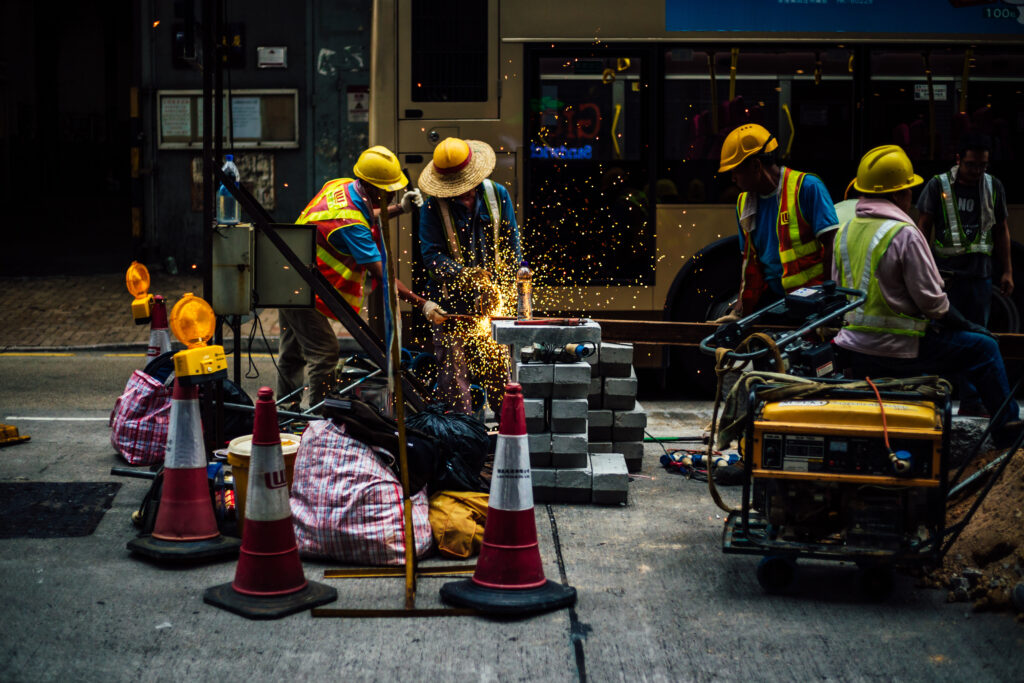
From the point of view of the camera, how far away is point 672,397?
31.9ft

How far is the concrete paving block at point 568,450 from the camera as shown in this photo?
601 centimetres

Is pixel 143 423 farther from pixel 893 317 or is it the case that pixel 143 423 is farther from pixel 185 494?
pixel 893 317

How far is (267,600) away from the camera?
14.7 ft

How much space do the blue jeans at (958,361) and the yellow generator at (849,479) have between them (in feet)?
4.18

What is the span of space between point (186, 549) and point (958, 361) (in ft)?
12.7

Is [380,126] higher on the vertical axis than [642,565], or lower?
higher

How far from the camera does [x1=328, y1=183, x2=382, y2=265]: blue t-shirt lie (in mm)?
7004

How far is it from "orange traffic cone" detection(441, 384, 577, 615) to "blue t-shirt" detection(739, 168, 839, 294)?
112 inches

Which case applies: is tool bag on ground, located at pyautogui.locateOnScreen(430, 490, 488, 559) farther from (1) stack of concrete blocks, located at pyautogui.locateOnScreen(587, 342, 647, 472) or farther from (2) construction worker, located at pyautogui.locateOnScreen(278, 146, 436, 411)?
(2) construction worker, located at pyautogui.locateOnScreen(278, 146, 436, 411)

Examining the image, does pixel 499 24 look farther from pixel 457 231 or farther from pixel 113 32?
pixel 113 32

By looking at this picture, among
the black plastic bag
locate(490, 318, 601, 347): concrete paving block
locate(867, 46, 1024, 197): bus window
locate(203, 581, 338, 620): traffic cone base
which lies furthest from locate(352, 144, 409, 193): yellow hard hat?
locate(867, 46, 1024, 197): bus window

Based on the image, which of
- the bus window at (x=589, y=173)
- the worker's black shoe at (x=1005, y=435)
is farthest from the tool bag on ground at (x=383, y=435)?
the bus window at (x=589, y=173)

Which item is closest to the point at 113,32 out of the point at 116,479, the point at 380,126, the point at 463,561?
the point at 380,126

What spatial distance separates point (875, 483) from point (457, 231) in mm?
3795
